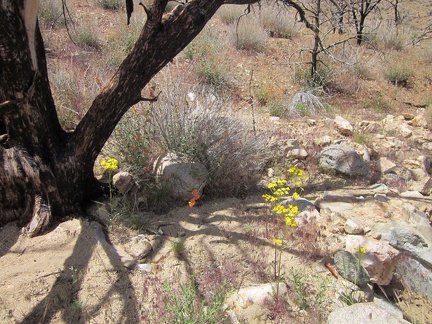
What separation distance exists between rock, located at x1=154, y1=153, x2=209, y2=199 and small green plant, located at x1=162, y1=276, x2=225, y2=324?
1.15 meters

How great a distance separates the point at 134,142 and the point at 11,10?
1726mm

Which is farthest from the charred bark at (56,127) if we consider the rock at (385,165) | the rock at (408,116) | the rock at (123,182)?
the rock at (408,116)

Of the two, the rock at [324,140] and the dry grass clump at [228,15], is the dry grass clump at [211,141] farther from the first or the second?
the dry grass clump at [228,15]

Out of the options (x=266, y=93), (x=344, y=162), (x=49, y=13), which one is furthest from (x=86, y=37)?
(x=344, y=162)

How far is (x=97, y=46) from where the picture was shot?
8.41 meters

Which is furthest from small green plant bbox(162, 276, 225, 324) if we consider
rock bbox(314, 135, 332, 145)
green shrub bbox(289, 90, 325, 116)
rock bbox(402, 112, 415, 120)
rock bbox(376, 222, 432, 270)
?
rock bbox(402, 112, 415, 120)

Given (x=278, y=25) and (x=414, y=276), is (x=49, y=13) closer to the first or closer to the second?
(x=278, y=25)

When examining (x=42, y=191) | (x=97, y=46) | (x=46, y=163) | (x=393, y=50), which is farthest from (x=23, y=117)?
(x=393, y=50)

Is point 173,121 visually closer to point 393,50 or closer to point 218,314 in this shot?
point 218,314

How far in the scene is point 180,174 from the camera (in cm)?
387

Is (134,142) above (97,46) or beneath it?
beneath

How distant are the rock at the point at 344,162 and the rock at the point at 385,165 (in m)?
0.28

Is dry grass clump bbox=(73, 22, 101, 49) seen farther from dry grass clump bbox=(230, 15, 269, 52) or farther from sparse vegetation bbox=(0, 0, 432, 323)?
dry grass clump bbox=(230, 15, 269, 52)

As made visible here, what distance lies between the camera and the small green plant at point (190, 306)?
95.0 inches
